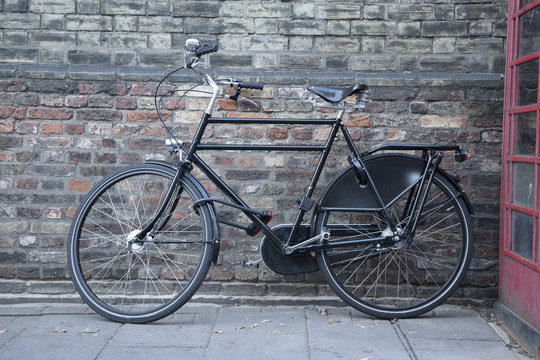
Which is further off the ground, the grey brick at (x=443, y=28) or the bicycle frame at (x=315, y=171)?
the grey brick at (x=443, y=28)

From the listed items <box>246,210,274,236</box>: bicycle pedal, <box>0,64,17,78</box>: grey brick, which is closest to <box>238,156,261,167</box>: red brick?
<box>246,210,274,236</box>: bicycle pedal

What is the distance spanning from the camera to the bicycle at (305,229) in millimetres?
3762

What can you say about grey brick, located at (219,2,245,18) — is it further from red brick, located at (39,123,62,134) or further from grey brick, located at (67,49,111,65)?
red brick, located at (39,123,62,134)

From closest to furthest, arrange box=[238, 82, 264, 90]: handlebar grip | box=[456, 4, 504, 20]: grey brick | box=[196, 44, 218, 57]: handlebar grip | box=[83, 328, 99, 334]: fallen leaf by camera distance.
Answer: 1. box=[83, 328, 99, 334]: fallen leaf
2. box=[196, 44, 218, 57]: handlebar grip
3. box=[238, 82, 264, 90]: handlebar grip
4. box=[456, 4, 504, 20]: grey brick

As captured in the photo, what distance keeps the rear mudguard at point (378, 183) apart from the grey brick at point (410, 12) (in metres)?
0.95

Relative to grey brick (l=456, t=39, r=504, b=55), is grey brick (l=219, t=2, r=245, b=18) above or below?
above

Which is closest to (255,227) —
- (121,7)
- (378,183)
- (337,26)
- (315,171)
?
(315,171)

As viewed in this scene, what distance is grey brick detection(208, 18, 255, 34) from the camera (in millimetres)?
4145

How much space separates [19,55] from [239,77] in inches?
57.2

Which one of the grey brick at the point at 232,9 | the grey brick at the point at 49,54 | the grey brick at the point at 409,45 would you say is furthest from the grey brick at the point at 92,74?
the grey brick at the point at 409,45

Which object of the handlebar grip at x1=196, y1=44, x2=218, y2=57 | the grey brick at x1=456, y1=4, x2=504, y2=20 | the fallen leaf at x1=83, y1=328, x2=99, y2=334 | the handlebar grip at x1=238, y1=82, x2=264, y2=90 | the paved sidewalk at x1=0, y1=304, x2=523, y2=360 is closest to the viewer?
the paved sidewalk at x1=0, y1=304, x2=523, y2=360

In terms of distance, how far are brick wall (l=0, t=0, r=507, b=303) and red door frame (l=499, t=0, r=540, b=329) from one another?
0.88ft

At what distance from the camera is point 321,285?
4.18 m

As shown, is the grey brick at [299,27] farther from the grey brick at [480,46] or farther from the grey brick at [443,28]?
the grey brick at [480,46]
